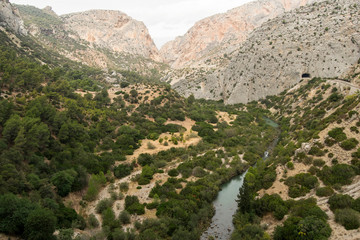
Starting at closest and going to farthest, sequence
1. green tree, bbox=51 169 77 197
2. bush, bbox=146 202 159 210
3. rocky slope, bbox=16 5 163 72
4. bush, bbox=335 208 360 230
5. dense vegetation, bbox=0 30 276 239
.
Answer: bush, bbox=335 208 360 230, dense vegetation, bbox=0 30 276 239, green tree, bbox=51 169 77 197, bush, bbox=146 202 159 210, rocky slope, bbox=16 5 163 72

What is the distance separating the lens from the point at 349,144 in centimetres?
3488

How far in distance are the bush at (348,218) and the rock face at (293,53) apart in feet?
246

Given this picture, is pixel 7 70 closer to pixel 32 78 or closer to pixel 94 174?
pixel 32 78

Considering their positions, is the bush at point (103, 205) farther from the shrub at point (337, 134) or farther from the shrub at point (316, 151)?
the shrub at point (337, 134)

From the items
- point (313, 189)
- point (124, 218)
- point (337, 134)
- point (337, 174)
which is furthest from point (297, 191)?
point (124, 218)

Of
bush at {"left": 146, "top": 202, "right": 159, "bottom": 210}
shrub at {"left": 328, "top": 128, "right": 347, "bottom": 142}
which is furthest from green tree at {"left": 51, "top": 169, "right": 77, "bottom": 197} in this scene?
shrub at {"left": 328, "top": 128, "right": 347, "bottom": 142}

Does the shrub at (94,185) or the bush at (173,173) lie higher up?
the shrub at (94,185)

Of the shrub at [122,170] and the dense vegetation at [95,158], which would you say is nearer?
the dense vegetation at [95,158]

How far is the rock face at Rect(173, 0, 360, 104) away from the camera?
90.7 meters

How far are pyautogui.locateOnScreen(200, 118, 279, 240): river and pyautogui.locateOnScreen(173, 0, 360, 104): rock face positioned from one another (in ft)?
204

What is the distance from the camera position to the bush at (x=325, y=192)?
30.4m

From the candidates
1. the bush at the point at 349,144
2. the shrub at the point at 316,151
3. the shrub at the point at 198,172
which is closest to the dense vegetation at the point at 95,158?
the shrub at the point at 198,172

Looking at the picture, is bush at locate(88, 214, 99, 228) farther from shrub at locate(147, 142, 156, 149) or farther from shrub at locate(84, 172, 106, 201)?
shrub at locate(147, 142, 156, 149)

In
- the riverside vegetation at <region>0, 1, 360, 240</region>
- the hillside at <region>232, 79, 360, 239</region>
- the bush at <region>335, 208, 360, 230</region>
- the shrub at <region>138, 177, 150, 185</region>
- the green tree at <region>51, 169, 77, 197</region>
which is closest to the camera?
the bush at <region>335, 208, 360, 230</region>
